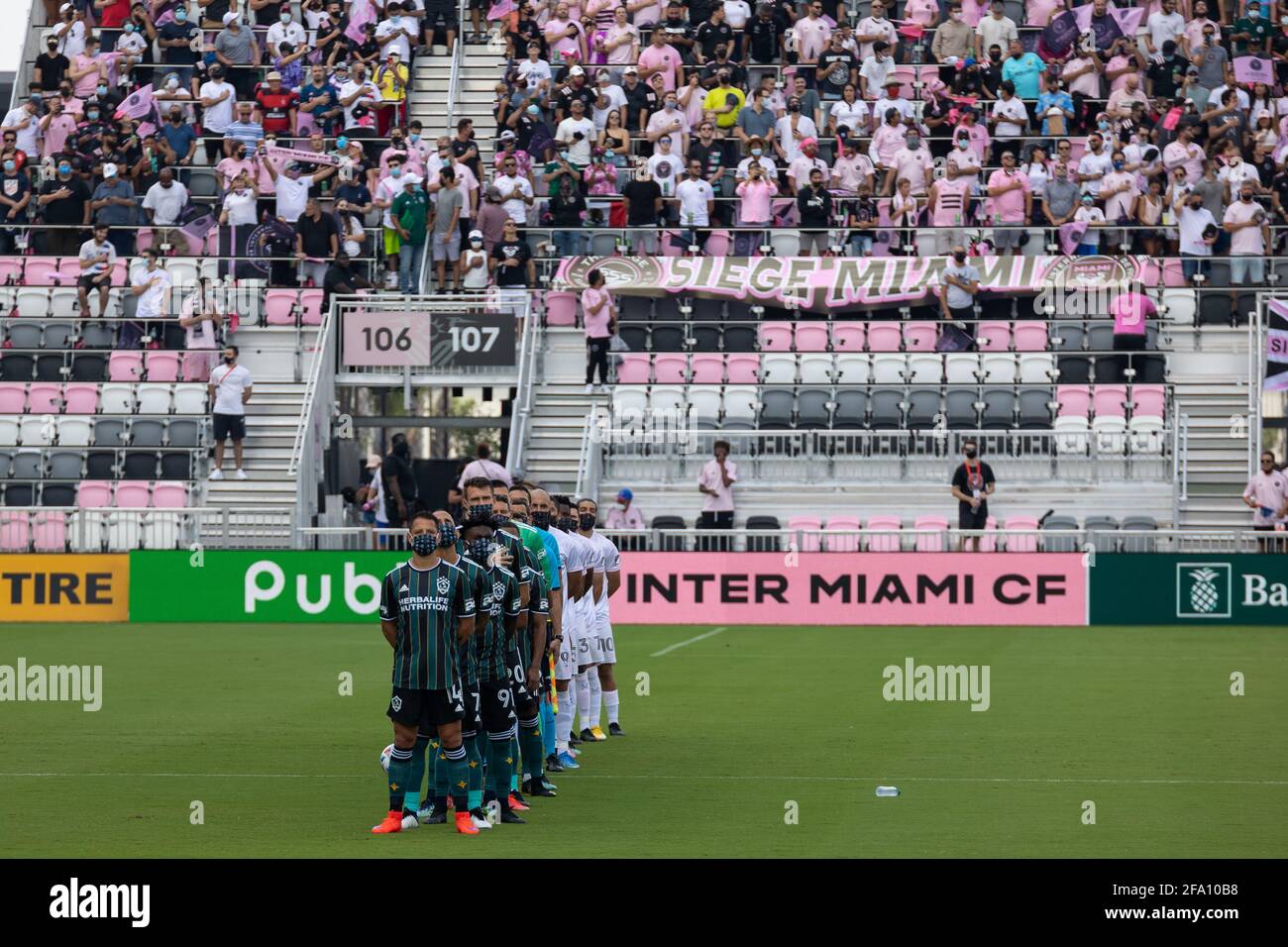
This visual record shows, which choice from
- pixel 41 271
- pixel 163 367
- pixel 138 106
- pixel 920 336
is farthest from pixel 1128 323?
pixel 138 106

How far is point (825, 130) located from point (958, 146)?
300cm

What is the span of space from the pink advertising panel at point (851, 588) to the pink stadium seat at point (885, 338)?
599 cm

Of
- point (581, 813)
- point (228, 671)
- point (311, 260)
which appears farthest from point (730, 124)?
point (581, 813)

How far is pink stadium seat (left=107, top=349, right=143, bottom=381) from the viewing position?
34250 millimetres

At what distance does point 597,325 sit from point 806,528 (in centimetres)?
547

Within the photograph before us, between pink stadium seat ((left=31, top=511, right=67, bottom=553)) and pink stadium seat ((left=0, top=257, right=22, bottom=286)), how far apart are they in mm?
7747

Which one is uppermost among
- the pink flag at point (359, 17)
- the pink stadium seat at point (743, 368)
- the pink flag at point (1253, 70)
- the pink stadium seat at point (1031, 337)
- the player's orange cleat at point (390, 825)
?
the pink flag at point (359, 17)

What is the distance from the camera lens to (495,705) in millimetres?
13234

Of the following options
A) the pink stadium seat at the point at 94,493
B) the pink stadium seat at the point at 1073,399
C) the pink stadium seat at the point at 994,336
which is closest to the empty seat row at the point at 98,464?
the pink stadium seat at the point at 94,493

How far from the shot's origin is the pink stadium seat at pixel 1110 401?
3272 centimetres

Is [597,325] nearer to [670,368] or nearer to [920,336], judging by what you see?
[670,368]

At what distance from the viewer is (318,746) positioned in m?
16.8

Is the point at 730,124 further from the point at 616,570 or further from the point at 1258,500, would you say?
the point at 616,570

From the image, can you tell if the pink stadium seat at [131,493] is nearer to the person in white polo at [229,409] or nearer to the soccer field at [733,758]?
the person in white polo at [229,409]
